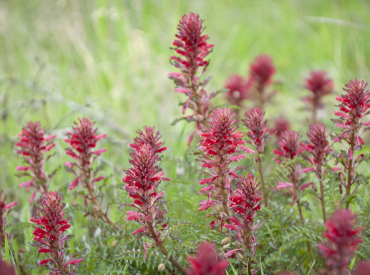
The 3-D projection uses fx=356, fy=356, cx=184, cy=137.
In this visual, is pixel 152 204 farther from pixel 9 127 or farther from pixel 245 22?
pixel 245 22

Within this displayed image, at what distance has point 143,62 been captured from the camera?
16.9 ft

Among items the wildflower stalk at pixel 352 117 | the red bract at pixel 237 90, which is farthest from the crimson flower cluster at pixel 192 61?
the red bract at pixel 237 90

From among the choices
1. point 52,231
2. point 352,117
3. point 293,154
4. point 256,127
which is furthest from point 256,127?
point 52,231

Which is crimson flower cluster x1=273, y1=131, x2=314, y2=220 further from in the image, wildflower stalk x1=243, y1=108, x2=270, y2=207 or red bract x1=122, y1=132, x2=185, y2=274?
red bract x1=122, y1=132, x2=185, y2=274

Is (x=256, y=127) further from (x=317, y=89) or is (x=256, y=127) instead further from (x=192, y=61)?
(x=317, y=89)

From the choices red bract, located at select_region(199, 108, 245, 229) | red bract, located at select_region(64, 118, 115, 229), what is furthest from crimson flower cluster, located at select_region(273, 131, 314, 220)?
red bract, located at select_region(64, 118, 115, 229)

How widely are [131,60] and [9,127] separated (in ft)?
6.64

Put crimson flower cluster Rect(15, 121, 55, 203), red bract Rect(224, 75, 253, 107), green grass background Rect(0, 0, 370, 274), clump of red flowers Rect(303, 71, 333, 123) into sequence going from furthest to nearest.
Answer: green grass background Rect(0, 0, 370, 274) → red bract Rect(224, 75, 253, 107) → clump of red flowers Rect(303, 71, 333, 123) → crimson flower cluster Rect(15, 121, 55, 203)

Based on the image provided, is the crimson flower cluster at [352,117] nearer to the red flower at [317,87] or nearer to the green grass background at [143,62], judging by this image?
the green grass background at [143,62]

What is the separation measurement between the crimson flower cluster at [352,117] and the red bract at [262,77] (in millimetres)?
2168

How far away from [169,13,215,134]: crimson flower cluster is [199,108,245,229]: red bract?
0.50m

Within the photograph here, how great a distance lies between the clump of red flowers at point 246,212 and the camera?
5.04ft

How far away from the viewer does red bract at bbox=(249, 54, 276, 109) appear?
4016 mm

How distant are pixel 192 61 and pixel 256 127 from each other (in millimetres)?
566
